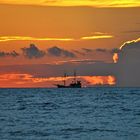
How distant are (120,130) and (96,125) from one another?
5.36 meters

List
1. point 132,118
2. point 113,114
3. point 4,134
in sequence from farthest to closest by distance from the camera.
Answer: point 113,114 < point 132,118 < point 4,134

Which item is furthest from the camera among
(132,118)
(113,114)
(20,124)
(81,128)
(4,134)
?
(113,114)

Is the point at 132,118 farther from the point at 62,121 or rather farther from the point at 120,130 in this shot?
the point at 120,130

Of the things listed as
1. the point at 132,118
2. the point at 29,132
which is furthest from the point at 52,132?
the point at 132,118

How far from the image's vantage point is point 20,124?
61.0m

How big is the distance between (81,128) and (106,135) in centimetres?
609

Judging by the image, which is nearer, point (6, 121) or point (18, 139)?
point (18, 139)

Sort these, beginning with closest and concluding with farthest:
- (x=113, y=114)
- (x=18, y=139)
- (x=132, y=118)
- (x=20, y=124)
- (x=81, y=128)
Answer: (x=18, y=139) < (x=81, y=128) < (x=20, y=124) < (x=132, y=118) < (x=113, y=114)

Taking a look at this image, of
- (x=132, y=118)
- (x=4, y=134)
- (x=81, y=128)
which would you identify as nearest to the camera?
(x=4, y=134)

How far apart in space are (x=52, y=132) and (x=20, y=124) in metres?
7.95

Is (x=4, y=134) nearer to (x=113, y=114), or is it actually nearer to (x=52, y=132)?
(x=52, y=132)

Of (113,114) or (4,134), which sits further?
(113,114)

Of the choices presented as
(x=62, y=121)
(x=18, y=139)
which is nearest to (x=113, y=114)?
(x=62, y=121)

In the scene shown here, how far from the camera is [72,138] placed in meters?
49.2
